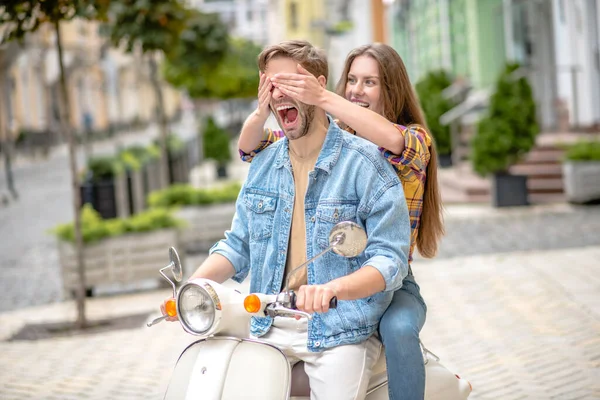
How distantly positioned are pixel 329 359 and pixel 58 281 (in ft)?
28.0

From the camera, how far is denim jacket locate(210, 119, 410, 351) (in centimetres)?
288

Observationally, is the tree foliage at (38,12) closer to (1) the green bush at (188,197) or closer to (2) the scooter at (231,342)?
(1) the green bush at (188,197)

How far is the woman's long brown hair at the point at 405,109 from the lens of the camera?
3.39m

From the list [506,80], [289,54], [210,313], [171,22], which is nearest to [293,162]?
[289,54]

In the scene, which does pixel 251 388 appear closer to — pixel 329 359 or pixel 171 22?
pixel 329 359

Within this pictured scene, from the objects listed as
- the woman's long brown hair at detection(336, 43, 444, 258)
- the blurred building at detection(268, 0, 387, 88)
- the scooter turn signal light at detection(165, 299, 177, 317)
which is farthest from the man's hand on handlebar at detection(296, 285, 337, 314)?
the blurred building at detection(268, 0, 387, 88)

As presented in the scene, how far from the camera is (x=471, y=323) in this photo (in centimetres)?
693

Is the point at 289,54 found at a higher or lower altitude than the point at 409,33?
lower

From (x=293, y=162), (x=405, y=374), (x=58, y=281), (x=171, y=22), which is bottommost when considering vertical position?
(x=58, y=281)

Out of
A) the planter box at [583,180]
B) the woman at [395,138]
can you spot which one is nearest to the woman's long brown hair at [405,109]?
the woman at [395,138]

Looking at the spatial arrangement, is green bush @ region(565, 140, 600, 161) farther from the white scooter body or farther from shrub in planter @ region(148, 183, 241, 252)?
the white scooter body

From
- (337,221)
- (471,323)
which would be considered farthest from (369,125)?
(471,323)

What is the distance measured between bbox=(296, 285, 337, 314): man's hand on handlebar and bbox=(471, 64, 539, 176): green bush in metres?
12.1

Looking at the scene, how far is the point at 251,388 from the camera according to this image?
268cm
